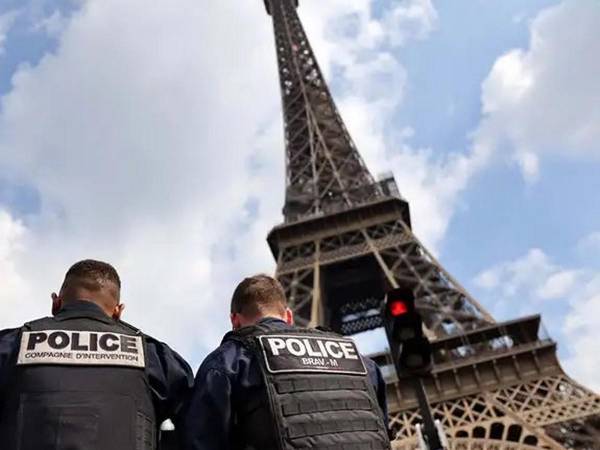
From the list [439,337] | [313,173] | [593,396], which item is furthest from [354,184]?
[593,396]

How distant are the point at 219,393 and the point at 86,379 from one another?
617 millimetres

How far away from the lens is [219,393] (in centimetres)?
292

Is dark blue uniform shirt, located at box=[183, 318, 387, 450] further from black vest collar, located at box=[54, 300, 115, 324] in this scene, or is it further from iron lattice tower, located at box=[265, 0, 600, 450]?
iron lattice tower, located at box=[265, 0, 600, 450]

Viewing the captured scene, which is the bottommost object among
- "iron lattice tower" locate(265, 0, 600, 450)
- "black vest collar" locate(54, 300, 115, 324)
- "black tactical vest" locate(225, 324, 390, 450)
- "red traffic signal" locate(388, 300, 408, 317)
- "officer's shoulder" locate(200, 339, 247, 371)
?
"black tactical vest" locate(225, 324, 390, 450)

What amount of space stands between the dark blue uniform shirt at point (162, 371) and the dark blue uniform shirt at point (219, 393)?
14 cm

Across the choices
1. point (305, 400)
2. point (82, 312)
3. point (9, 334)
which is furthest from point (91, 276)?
point (305, 400)

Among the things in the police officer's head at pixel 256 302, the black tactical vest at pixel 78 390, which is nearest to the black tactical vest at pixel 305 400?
the police officer's head at pixel 256 302

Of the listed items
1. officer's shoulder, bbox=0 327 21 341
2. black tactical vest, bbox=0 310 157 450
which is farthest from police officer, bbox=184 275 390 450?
officer's shoulder, bbox=0 327 21 341

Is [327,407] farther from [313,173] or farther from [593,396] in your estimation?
[313,173]

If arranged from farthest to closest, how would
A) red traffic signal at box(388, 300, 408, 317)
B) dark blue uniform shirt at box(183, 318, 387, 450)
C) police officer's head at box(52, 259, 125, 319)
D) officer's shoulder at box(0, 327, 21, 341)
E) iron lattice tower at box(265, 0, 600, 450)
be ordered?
1. iron lattice tower at box(265, 0, 600, 450)
2. red traffic signal at box(388, 300, 408, 317)
3. police officer's head at box(52, 259, 125, 319)
4. officer's shoulder at box(0, 327, 21, 341)
5. dark blue uniform shirt at box(183, 318, 387, 450)

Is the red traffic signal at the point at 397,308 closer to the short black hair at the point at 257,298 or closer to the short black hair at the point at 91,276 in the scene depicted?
the short black hair at the point at 257,298

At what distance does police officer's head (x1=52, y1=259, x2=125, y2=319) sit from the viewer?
128 inches

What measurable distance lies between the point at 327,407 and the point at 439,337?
722 inches

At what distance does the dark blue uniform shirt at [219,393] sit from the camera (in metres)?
2.79
